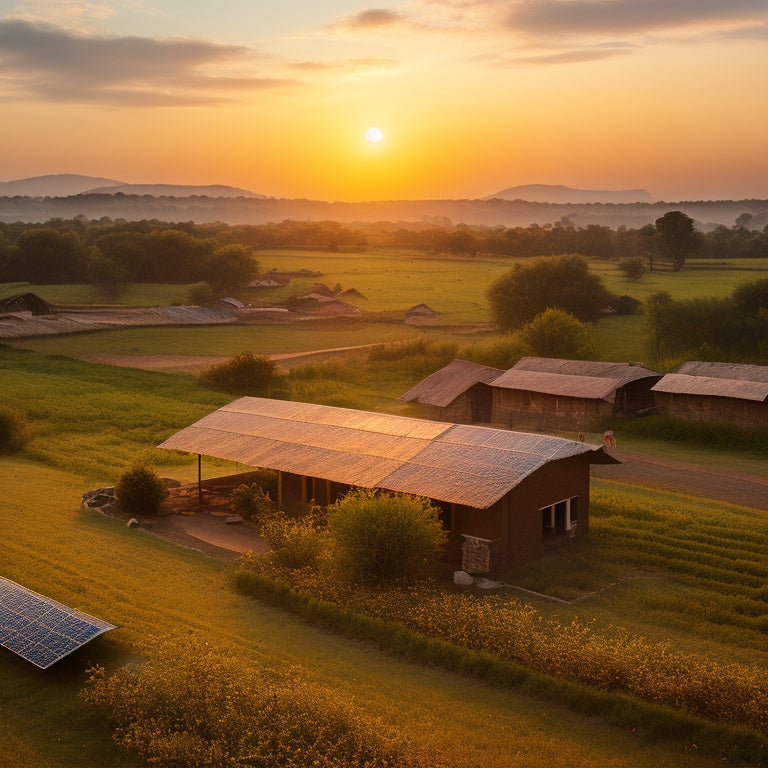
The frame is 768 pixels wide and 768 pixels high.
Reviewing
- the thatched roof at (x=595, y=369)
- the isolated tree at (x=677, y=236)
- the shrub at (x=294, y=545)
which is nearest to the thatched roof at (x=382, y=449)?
the shrub at (x=294, y=545)

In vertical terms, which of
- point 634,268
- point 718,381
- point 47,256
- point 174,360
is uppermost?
point 47,256

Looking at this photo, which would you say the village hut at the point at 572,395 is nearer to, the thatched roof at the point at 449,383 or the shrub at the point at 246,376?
the thatched roof at the point at 449,383

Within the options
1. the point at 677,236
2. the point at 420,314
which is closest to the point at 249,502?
the point at 420,314

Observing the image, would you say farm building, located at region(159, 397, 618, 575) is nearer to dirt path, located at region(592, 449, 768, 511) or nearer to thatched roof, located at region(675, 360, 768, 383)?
dirt path, located at region(592, 449, 768, 511)

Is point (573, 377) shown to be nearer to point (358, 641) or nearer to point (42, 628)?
point (358, 641)

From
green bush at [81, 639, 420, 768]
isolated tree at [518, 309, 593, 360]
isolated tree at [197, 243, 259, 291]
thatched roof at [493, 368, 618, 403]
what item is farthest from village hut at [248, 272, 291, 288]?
green bush at [81, 639, 420, 768]

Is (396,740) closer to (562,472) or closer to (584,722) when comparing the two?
(584,722)

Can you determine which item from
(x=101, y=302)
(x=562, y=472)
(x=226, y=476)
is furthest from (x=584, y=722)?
(x=101, y=302)
